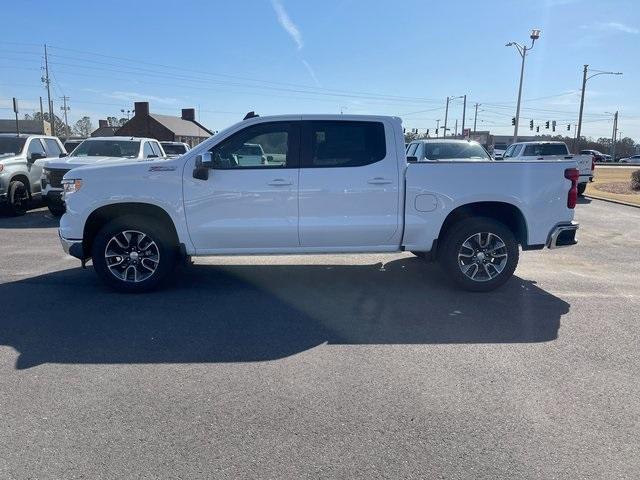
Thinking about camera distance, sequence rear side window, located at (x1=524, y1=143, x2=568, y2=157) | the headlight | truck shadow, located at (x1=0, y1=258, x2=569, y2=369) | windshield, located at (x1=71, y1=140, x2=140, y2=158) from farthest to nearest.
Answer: rear side window, located at (x1=524, y1=143, x2=568, y2=157) < windshield, located at (x1=71, y1=140, x2=140, y2=158) < the headlight < truck shadow, located at (x1=0, y1=258, x2=569, y2=369)

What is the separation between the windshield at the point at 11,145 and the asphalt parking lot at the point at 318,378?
26.0 ft

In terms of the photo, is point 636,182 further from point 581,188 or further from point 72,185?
point 72,185

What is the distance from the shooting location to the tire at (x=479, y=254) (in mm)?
6312

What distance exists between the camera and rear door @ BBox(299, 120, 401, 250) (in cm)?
612

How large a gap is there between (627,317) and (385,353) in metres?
2.89

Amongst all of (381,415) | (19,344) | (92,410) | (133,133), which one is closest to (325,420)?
(381,415)

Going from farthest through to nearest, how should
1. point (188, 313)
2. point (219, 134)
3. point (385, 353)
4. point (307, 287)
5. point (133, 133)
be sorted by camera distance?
1. point (133, 133)
2. point (307, 287)
3. point (219, 134)
4. point (188, 313)
5. point (385, 353)

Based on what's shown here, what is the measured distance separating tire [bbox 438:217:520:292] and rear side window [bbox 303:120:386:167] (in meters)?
1.35

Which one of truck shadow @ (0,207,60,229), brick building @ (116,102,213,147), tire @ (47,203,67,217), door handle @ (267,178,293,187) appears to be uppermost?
brick building @ (116,102,213,147)

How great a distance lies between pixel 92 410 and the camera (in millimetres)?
3570

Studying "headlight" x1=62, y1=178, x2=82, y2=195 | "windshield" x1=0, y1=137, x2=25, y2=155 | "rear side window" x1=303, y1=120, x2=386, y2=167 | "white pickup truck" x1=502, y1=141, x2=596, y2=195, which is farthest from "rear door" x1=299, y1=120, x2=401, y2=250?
"white pickup truck" x1=502, y1=141, x2=596, y2=195

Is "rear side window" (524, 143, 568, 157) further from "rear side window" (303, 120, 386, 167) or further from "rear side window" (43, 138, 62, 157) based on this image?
"rear side window" (43, 138, 62, 157)

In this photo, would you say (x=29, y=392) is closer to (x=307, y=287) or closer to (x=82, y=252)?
(x=82, y=252)

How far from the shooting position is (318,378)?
4.07 meters
